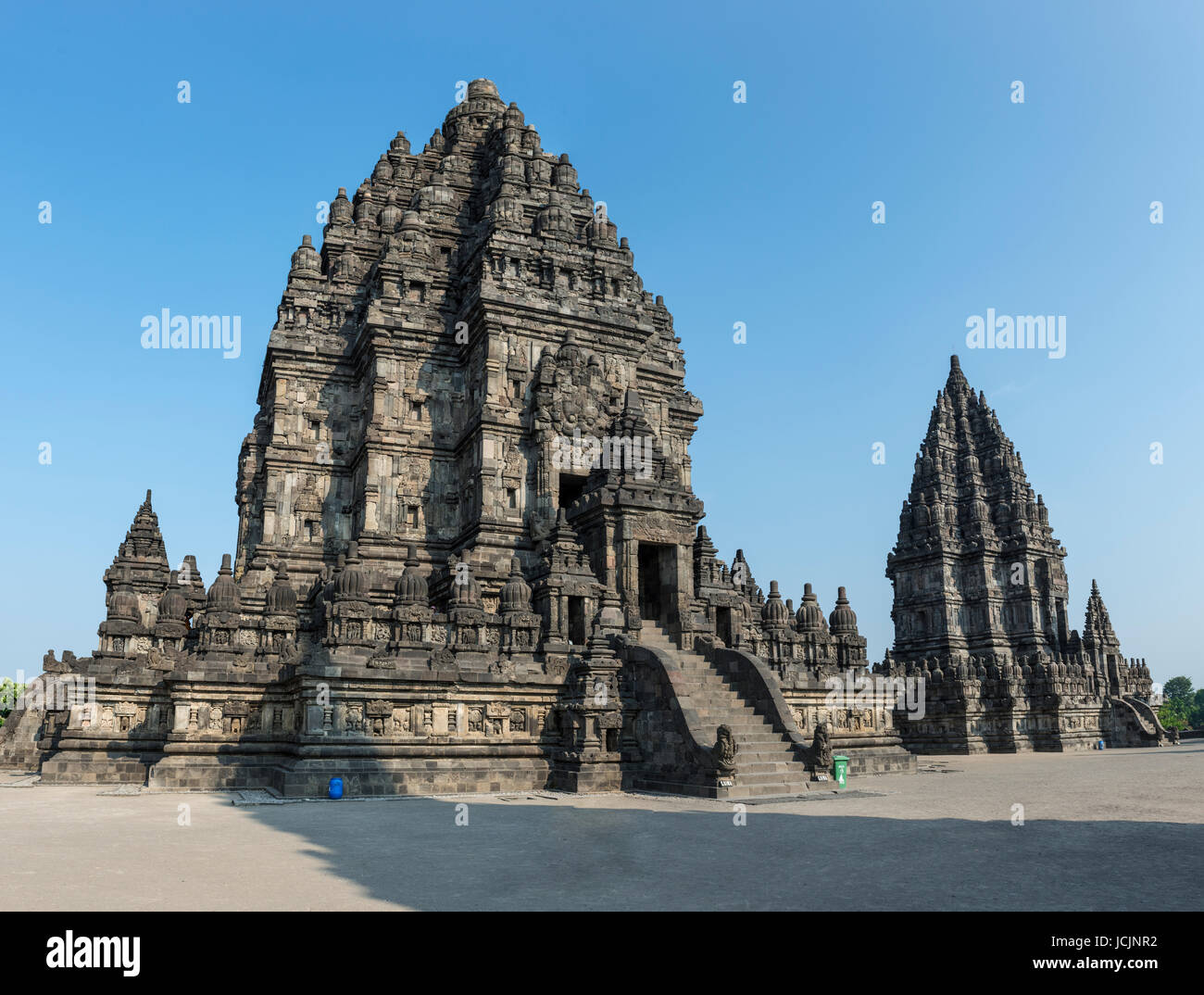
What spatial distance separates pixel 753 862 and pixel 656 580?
1948 centimetres

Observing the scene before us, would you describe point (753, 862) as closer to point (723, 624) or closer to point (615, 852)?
point (615, 852)

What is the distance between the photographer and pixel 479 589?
87.7ft

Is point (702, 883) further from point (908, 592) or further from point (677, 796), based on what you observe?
point (908, 592)

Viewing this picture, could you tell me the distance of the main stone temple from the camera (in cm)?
2178

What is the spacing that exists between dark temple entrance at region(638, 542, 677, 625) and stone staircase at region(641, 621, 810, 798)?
10.5 ft

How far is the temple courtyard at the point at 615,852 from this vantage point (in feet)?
27.6

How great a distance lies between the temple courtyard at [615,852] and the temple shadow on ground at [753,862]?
4 centimetres

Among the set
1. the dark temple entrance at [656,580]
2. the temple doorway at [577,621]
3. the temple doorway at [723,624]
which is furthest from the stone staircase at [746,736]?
Result: the temple doorway at [723,624]

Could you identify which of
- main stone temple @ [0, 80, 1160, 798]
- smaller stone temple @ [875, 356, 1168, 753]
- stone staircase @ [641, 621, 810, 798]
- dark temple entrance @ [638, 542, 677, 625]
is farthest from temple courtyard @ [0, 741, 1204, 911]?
smaller stone temple @ [875, 356, 1168, 753]

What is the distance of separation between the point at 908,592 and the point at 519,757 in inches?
2117

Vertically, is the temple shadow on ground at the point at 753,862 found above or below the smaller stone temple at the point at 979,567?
below

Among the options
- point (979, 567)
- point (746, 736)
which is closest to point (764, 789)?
point (746, 736)

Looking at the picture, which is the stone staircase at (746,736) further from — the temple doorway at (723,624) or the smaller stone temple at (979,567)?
the smaller stone temple at (979,567)

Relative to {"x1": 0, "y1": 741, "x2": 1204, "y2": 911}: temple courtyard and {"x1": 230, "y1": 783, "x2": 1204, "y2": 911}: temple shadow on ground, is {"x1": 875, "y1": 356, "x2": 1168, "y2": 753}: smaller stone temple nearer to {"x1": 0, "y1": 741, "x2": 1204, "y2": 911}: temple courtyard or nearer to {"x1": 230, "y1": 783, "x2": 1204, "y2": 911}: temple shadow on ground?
{"x1": 0, "y1": 741, "x2": 1204, "y2": 911}: temple courtyard
